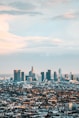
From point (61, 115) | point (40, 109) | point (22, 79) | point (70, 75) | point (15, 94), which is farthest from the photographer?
point (70, 75)

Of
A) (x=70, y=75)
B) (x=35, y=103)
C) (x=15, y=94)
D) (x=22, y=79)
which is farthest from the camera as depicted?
(x=70, y=75)

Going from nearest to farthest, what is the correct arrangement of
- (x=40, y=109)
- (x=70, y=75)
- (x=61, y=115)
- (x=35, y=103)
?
(x=61, y=115)
(x=40, y=109)
(x=35, y=103)
(x=70, y=75)

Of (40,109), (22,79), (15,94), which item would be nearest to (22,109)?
(40,109)

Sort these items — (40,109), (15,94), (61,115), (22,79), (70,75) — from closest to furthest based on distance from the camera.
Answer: (61,115) < (40,109) < (15,94) < (22,79) < (70,75)

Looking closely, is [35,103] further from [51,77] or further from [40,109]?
[51,77]

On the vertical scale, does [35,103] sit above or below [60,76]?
below

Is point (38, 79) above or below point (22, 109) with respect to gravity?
above

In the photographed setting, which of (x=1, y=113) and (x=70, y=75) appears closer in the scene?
(x=1, y=113)

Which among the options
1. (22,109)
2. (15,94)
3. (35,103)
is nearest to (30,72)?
(15,94)

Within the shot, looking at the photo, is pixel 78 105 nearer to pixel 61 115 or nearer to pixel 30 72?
pixel 61 115
